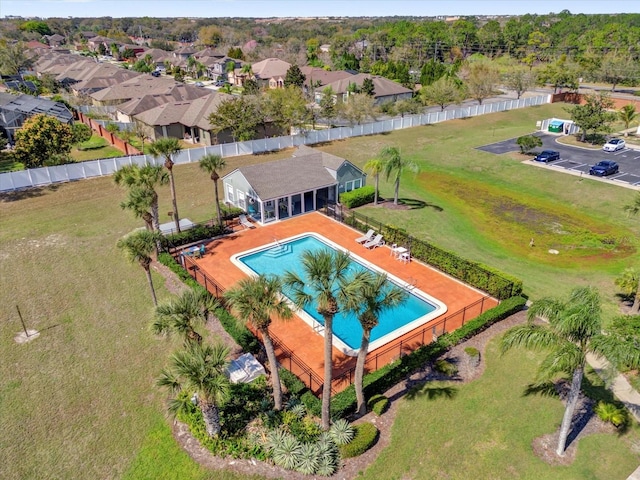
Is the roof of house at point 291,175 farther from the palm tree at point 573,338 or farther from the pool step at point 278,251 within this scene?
the palm tree at point 573,338

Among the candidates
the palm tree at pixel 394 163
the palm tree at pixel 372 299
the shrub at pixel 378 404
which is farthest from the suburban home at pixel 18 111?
the palm tree at pixel 372 299

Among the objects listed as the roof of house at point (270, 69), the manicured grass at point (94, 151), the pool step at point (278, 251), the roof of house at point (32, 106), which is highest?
the roof of house at point (270, 69)

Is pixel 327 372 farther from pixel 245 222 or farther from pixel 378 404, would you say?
pixel 245 222

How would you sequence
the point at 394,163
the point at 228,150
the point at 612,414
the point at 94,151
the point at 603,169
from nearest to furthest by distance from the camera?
the point at 612,414, the point at 394,163, the point at 603,169, the point at 228,150, the point at 94,151

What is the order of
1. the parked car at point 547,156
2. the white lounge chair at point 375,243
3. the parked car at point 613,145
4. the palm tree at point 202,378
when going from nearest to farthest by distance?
the palm tree at point 202,378 < the white lounge chair at point 375,243 < the parked car at point 547,156 < the parked car at point 613,145

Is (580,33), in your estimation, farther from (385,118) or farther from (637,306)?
(637,306)

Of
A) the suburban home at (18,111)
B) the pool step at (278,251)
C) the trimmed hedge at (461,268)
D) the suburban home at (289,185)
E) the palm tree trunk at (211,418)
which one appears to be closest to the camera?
the palm tree trunk at (211,418)

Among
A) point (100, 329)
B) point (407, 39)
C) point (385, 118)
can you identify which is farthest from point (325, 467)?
point (407, 39)

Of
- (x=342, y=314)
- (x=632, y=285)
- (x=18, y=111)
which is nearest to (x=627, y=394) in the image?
(x=632, y=285)
